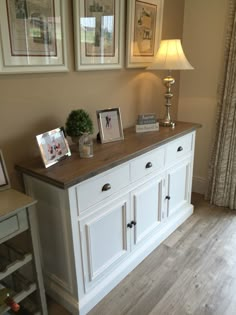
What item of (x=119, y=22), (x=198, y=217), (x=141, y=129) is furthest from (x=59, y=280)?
(x=119, y=22)

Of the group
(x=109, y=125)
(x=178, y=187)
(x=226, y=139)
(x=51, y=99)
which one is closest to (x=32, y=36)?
(x=51, y=99)

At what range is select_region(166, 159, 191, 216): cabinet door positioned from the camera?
2.29 meters

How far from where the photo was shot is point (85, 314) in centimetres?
167

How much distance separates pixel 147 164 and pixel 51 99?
Answer: 77 centimetres

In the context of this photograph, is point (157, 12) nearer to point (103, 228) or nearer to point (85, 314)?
point (103, 228)

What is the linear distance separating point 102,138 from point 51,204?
0.59 meters

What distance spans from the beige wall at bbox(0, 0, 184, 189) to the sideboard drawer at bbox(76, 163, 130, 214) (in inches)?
17.9

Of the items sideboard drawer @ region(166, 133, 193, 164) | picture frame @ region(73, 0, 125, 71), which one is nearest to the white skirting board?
sideboard drawer @ region(166, 133, 193, 164)

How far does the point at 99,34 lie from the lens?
194cm

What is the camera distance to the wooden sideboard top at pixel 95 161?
140cm

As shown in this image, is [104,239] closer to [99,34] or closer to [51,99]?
[51,99]

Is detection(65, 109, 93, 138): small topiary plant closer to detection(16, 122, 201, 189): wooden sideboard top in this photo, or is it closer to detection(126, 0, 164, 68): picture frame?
detection(16, 122, 201, 189): wooden sideboard top

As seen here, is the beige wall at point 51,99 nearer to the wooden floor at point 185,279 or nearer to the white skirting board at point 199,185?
the wooden floor at point 185,279

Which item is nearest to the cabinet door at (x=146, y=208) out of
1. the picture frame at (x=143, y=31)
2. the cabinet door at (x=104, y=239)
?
the cabinet door at (x=104, y=239)
